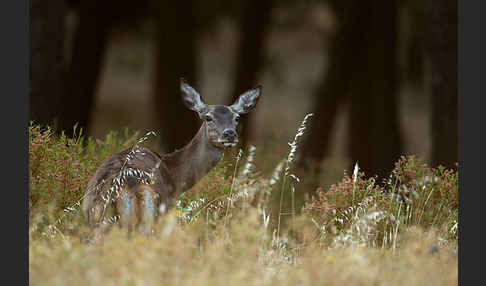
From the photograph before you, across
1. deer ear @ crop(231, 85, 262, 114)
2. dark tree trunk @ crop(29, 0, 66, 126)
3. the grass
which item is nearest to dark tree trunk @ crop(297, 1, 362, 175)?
the grass

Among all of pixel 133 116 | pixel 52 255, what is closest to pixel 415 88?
pixel 133 116

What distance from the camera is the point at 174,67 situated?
1478 cm

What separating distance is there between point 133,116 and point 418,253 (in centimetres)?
2079

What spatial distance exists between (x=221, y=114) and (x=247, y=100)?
52 cm

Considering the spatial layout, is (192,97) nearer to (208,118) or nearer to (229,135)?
(208,118)

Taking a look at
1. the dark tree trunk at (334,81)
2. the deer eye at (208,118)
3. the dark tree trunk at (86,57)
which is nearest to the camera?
the deer eye at (208,118)

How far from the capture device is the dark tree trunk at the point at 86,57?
1385cm

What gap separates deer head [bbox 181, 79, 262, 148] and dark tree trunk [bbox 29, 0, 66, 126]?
2962mm

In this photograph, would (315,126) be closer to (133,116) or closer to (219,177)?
(219,177)

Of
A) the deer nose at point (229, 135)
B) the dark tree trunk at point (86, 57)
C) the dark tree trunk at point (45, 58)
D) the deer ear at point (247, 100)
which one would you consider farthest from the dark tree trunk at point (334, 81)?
the deer nose at point (229, 135)

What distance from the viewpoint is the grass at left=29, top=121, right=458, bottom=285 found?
197 inches

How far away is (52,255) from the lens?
5.23 m

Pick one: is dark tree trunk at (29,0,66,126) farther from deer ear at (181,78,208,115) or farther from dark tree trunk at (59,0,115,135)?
dark tree trunk at (59,0,115,135)

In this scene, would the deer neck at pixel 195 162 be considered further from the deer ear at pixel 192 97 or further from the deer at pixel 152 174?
the deer ear at pixel 192 97
